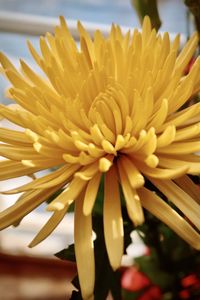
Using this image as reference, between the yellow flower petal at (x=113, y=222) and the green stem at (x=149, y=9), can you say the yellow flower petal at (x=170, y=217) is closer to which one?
the yellow flower petal at (x=113, y=222)

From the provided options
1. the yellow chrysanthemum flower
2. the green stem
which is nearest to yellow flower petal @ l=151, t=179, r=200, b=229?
the yellow chrysanthemum flower

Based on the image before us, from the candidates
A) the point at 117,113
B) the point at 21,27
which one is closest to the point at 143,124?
the point at 117,113

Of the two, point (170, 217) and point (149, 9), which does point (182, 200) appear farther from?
point (149, 9)

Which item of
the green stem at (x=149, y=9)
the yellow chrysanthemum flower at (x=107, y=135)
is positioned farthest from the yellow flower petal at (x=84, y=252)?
the green stem at (x=149, y=9)

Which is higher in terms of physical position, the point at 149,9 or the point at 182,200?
the point at 149,9

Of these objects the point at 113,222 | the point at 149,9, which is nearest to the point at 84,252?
the point at 113,222

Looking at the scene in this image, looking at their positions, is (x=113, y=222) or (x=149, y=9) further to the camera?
(x=149, y=9)

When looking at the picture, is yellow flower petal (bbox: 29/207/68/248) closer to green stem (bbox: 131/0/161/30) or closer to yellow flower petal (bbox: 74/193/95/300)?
yellow flower petal (bbox: 74/193/95/300)

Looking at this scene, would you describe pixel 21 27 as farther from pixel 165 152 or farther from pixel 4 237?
pixel 165 152
